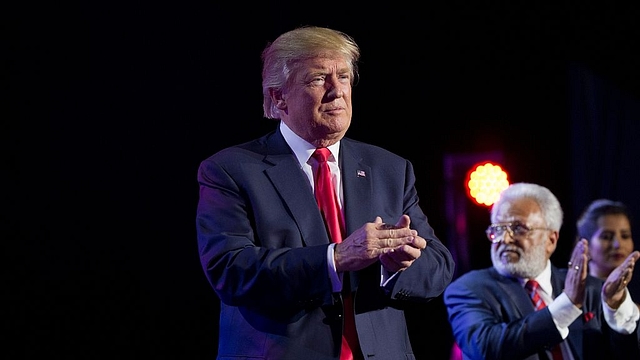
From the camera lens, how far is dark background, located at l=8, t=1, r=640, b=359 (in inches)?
158

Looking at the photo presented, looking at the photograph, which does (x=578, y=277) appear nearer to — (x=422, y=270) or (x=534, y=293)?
(x=534, y=293)

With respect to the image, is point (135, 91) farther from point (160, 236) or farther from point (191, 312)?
point (191, 312)

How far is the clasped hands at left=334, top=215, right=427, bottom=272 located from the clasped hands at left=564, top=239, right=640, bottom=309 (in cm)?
178

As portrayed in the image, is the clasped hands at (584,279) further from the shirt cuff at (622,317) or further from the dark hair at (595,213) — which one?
the dark hair at (595,213)

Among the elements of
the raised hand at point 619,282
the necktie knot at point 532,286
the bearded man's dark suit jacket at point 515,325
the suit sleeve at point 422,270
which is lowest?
the bearded man's dark suit jacket at point 515,325

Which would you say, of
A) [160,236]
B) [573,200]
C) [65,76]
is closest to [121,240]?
[160,236]

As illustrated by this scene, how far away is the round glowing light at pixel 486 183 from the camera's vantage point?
551 cm

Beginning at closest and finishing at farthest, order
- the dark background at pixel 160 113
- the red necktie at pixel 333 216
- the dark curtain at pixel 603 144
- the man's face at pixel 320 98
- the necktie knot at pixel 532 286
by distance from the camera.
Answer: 1. the red necktie at pixel 333 216
2. the man's face at pixel 320 98
3. the necktie knot at pixel 532 286
4. the dark background at pixel 160 113
5. the dark curtain at pixel 603 144

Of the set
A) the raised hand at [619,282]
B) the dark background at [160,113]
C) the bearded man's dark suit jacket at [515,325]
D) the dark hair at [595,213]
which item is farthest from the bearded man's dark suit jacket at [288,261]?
the dark hair at [595,213]

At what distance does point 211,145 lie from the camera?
4453 millimetres

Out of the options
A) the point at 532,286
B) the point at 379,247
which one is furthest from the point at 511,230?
the point at 379,247

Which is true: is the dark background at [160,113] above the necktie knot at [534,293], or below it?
above

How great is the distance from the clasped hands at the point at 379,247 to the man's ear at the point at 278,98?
545 millimetres

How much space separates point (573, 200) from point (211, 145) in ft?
8.93
